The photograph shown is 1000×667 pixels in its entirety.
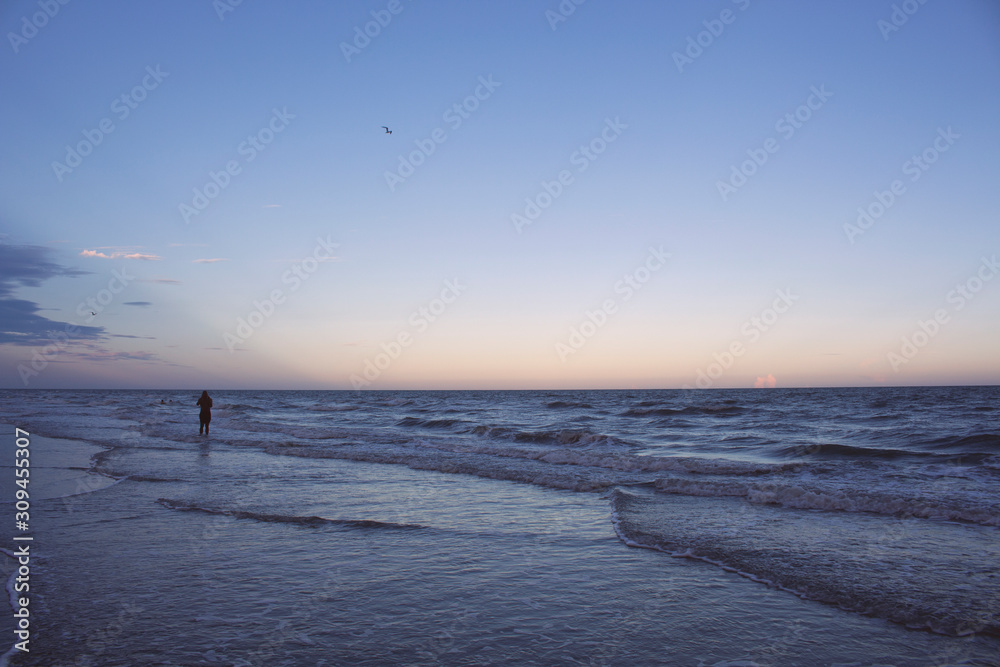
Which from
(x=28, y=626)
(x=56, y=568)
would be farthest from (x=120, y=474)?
(x=28, y=626)

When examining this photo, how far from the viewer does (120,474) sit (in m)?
13.6

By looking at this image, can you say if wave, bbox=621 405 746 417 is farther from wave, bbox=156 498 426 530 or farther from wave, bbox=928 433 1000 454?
wave, bbox=156 498 426 530

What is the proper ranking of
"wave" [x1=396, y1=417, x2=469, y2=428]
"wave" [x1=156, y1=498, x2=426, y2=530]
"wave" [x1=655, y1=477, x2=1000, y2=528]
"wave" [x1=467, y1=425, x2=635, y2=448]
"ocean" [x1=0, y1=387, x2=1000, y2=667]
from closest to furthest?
"ocean" [x1=0, y1=387, x2=1000, y2=667] → "wave" [x1=156, y1=498, x2=426, y2=530] → "wave" [x1=655, y1=477, x2=1000, y2=528] → "wave" [x1=467, y1=425, x2=635, y2=448] → "wave" [x1=396, y1=417, x2=469, y2=428]

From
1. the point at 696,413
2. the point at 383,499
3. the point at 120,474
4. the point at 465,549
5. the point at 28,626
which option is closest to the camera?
the point at 28,626

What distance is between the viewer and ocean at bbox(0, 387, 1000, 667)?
183 inches

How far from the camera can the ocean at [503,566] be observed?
15.2ft

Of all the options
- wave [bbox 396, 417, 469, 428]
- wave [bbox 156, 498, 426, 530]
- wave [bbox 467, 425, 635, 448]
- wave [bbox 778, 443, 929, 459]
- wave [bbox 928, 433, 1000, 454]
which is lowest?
wave [bbox 396, 417, 469, 428]

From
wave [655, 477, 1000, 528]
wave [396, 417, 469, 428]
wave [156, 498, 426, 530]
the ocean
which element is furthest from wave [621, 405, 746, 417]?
wave [156, 498, 426, 530]

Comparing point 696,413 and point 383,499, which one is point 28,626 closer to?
point 383,499

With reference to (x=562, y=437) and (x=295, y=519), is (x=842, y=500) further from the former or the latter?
(x=562, y=437)

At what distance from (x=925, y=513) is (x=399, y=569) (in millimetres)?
9152

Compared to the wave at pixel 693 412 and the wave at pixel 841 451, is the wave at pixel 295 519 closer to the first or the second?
the wave at pixel 841 451

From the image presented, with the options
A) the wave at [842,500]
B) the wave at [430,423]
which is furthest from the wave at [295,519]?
the wave at [430,423]

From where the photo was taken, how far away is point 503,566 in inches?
264
